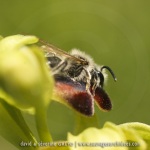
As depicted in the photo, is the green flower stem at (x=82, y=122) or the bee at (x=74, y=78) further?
the green flower stem at (x=82, y=122)

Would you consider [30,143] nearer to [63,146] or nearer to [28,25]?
[63,146]

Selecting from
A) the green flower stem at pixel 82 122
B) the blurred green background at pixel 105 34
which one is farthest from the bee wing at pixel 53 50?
the blurred green background at pixel 105 34

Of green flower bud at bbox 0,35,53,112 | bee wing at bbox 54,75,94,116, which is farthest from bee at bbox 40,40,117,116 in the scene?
green flower bud at bbox 0,35,53,112

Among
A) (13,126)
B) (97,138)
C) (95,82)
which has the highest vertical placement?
(95,82)

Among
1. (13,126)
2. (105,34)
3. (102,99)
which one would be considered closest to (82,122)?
(102,99)

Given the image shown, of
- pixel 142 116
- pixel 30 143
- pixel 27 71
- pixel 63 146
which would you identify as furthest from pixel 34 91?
pixel 142 116

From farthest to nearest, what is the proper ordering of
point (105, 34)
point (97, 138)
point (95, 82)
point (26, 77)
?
1. point (105, 34)
2. point (95, 82)
3. point (97, 138)
4. point (26, 77)

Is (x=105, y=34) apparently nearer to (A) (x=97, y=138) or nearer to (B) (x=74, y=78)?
(B) (x=74, y=78)

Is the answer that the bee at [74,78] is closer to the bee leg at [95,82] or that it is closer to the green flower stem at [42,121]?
the bee leg at [95,82]
